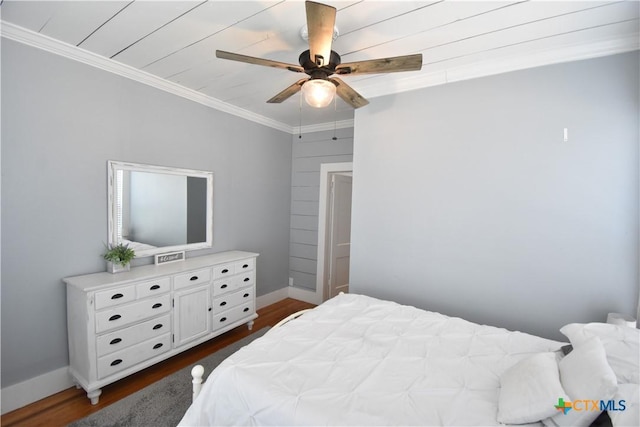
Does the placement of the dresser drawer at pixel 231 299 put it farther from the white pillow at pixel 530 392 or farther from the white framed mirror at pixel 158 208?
the white pillow at pixel 530 392

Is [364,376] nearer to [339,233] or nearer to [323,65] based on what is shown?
[323,65]

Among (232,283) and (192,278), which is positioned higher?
(192,278)

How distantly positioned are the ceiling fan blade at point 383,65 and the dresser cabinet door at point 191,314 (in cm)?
229

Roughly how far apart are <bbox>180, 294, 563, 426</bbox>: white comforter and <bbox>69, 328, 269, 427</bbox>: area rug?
0.89 m

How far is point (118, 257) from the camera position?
2414mm

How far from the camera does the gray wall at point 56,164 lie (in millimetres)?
1987

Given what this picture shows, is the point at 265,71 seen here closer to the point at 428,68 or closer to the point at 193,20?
the point at 193,20

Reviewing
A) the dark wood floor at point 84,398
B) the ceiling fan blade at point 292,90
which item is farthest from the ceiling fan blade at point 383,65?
the dark wood floor at point 84,398

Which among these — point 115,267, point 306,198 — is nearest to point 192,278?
point 115,267

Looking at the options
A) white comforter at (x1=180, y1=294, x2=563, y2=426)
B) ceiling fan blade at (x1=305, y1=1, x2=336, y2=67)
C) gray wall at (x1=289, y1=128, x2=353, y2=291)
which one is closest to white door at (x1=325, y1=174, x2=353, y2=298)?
gray wall at (x1=289, y1=128, x2=353, y2=291)

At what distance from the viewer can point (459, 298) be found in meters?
2.39

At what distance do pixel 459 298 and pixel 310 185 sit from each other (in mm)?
2544

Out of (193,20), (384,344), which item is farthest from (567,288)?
(193,20)

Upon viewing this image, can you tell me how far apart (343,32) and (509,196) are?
1.67 m
